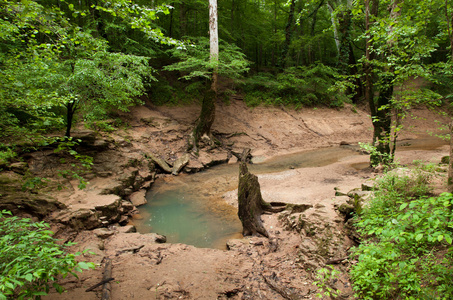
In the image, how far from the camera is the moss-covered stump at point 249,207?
605cm

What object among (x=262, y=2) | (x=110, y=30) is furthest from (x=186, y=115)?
(x=262, y=2)

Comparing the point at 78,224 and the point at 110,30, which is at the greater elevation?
the point at 110,30

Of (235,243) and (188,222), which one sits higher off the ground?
(235,243)

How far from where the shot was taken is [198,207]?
789 centimetres

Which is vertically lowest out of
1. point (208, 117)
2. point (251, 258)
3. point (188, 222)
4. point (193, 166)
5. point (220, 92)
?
point (188, 222)

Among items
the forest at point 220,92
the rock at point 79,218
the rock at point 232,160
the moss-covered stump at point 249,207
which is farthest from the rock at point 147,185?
the moss-covered stump at point 249,207

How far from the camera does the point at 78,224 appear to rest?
569 cm

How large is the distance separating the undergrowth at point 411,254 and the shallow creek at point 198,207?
3382 mm

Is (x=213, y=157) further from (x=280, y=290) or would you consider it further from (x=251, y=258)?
(x=280, y=290)

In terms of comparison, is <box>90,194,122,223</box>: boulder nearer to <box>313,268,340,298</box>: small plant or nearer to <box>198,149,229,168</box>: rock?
<box>313,268,340,298</box>: small plant

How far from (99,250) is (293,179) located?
6.92 meters

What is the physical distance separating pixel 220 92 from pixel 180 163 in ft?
28.5

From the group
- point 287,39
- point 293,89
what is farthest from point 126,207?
point 287,39

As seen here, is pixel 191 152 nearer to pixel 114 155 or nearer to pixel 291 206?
pixel 114 155
